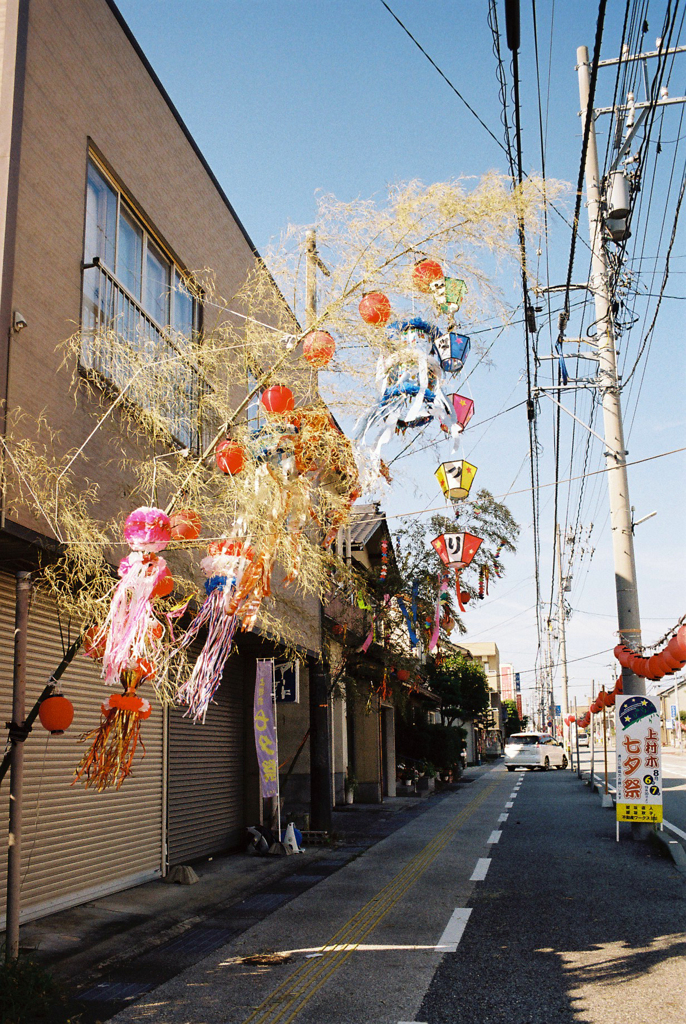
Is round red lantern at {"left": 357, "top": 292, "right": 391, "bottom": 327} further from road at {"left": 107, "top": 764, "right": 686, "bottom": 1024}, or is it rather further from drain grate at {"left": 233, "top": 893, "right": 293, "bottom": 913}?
drain grate at {"left": 233, "top": 893, "right": 293, "bottom": 913}

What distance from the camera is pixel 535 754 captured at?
41.5 metres

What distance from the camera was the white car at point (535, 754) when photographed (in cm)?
4122

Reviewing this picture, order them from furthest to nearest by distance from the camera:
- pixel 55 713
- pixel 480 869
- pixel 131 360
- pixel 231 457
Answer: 1. pixel 480 869
2. pixel 131 360
3. pixel 231 457
4. pixel 55 713

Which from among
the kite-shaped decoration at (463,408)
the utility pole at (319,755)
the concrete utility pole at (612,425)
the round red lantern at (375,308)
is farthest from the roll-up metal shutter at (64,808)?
the concrete utility pole at (612,425)

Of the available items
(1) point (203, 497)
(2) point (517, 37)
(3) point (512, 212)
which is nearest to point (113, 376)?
(1) point (203, 497)

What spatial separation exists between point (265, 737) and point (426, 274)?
25.4 feet

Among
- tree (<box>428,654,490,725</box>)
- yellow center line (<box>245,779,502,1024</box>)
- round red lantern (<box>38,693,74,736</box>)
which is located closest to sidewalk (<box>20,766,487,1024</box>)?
yellow center line (<box>245,779,502,1024</box>)

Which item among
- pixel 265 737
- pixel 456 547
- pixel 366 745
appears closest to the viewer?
pixel 265 737

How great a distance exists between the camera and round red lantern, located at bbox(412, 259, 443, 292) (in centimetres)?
648

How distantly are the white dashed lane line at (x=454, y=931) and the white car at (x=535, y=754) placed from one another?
34.3 meters

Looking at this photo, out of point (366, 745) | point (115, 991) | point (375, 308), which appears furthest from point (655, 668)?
point (366, 745)

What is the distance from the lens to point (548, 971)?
643 centimetres

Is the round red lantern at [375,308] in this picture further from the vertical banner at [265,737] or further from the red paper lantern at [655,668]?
the red paper lantern at [655,668]

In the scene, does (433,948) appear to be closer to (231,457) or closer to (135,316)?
(231,457)
